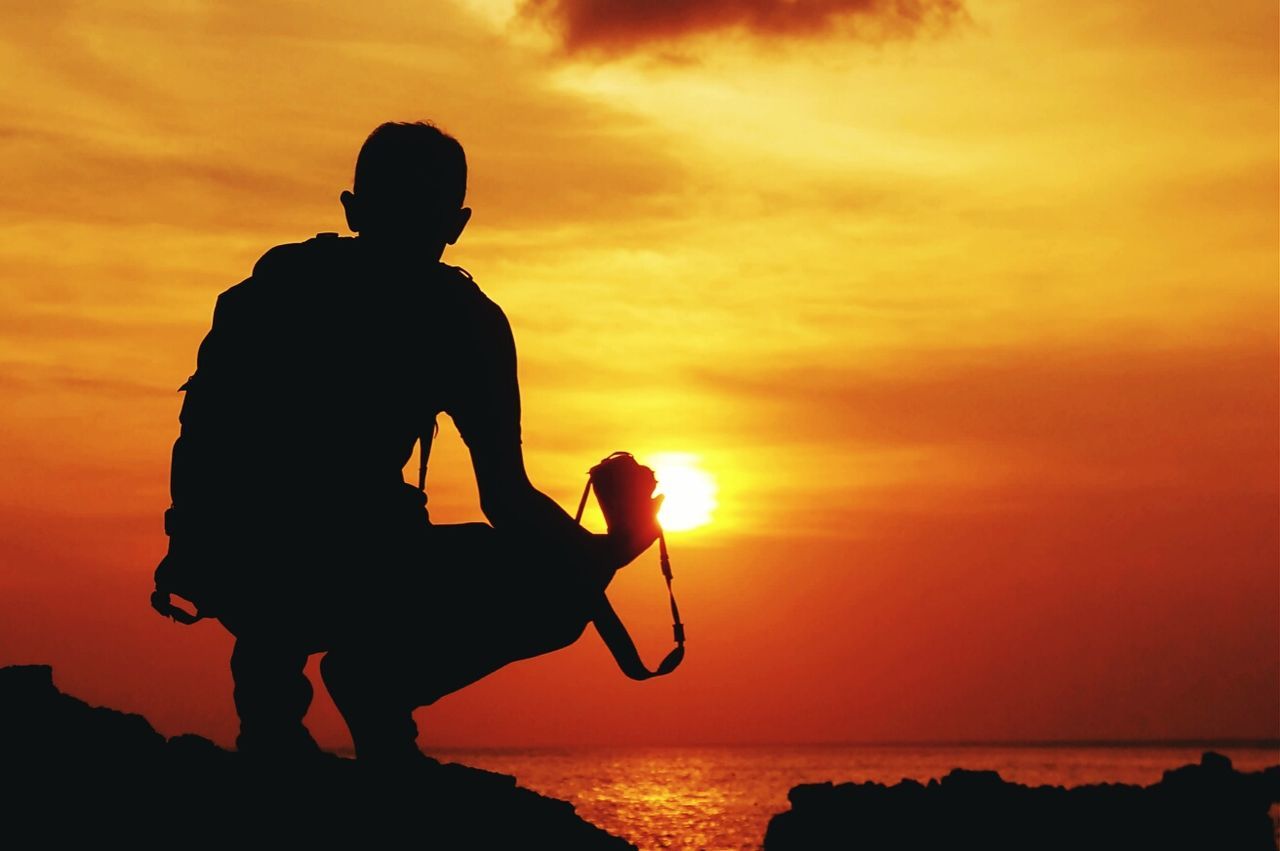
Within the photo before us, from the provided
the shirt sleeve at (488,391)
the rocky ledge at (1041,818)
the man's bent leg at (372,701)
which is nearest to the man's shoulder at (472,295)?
the shirt sleeve at (488,391)

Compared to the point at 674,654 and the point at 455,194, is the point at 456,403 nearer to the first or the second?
the point at 455,194

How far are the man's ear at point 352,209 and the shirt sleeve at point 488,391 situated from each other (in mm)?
664

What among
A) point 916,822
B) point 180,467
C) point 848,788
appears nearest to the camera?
point 180,467

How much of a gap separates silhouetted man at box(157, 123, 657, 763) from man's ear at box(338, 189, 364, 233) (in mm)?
13

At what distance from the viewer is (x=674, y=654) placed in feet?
23.7

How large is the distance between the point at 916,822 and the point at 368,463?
998 inches

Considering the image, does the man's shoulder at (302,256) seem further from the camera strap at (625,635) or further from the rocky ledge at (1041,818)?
the rocky ledge at (1041,818)

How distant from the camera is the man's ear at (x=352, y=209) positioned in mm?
7121

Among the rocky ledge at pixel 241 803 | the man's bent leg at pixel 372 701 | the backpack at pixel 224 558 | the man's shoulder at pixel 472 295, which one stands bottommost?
the rocky ledge at pixel 241 803

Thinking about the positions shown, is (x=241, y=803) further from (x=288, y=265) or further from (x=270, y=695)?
(x=288, y=265)

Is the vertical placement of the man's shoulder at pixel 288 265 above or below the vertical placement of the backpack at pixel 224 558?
above

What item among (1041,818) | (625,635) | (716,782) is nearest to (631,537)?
(625,635)

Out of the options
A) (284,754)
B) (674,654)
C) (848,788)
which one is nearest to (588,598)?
(674,654)

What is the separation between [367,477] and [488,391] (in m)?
0.62
